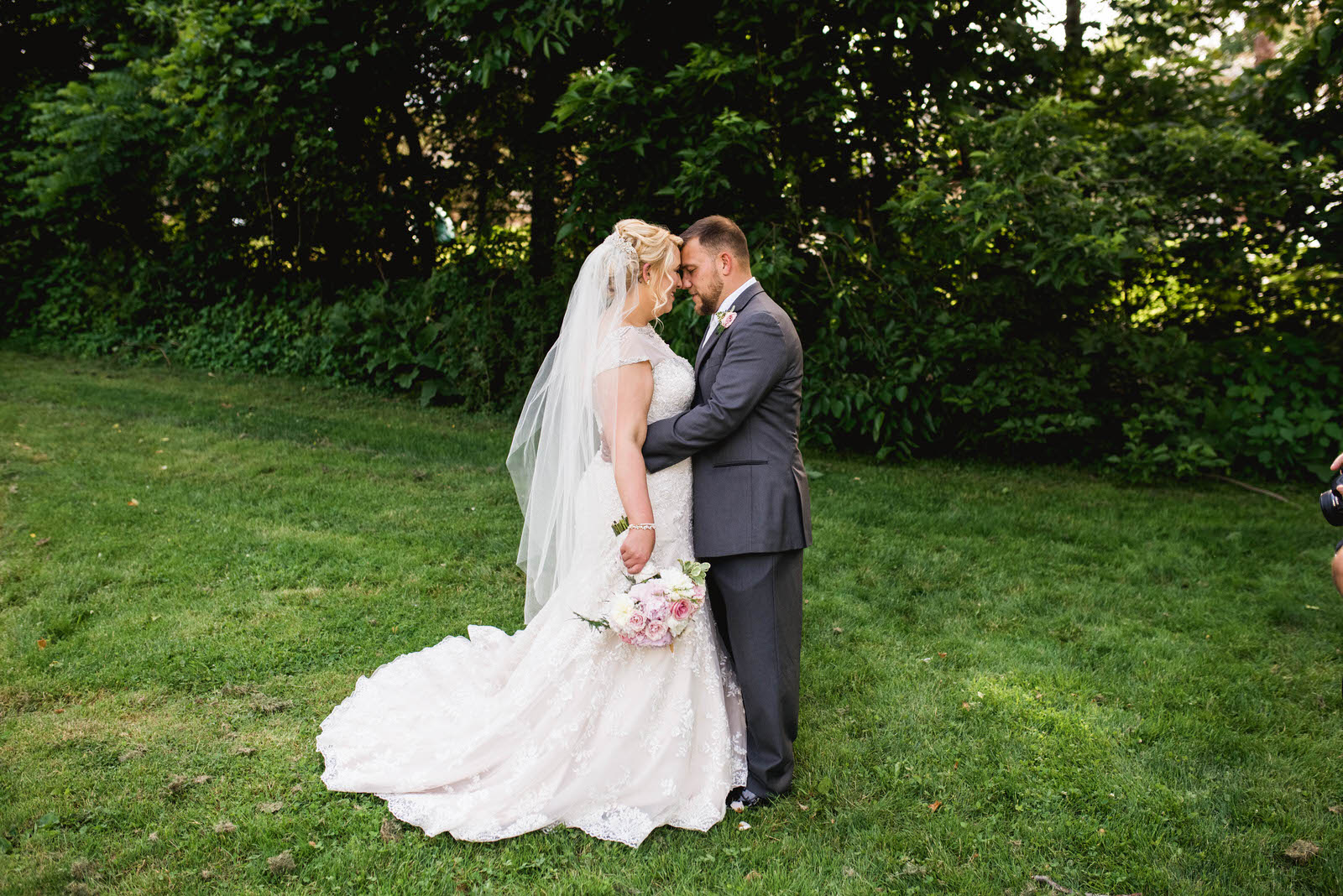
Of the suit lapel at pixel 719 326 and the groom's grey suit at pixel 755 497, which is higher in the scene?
the suit lapel at pixel 719 326

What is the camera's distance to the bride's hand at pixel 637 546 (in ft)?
11.1

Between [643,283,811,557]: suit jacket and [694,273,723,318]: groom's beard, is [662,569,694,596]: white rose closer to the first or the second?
[643,283,811,557]: suit jacket

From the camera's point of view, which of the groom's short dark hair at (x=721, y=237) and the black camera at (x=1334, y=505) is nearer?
the black camera at (x=1334, y=505)

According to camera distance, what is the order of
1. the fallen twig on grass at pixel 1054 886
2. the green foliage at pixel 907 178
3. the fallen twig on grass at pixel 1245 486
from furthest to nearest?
the fallen twig on grass at pixel 1245 486, the green foliage at pixel 907 178, the fallen twig on grass at pixel 1054 886

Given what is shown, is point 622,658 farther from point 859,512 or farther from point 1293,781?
point 859,512

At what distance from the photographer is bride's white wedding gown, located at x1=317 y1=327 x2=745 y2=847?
332 cm

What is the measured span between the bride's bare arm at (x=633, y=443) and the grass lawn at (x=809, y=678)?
1070 millimetres

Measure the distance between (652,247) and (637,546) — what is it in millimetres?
1111

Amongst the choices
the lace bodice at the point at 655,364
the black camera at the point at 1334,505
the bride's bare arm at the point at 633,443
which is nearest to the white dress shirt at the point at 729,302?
the lace bodice at the point at 655,364

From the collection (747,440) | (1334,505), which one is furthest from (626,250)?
(1334,505)

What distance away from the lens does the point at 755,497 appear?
11.0 feet

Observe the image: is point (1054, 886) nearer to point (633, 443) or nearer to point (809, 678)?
point (809, 678)

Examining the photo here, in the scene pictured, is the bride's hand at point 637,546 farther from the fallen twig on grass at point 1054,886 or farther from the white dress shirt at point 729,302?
the fallen twig on grass at point 1054,886

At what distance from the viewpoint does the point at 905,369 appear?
316 inches
